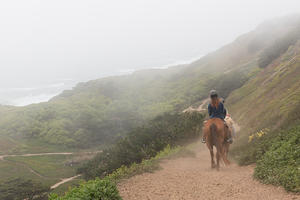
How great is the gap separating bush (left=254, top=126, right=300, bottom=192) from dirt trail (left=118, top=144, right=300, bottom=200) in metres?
0.28

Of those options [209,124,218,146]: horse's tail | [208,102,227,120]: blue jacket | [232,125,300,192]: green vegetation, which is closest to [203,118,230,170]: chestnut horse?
[209,124,218,146]: horse's tail

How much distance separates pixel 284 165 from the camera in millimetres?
9977

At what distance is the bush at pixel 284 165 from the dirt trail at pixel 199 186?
0.93 ft

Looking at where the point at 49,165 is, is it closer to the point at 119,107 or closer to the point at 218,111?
the point at 119,107

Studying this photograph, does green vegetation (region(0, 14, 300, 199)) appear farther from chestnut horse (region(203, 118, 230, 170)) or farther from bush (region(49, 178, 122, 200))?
bush (region(49, 178, 122, 200))

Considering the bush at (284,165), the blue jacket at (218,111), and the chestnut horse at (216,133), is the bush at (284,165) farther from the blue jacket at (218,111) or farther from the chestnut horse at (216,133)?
the blue jacket at (218,111)

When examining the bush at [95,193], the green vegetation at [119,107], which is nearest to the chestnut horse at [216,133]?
the bush at [95,193]

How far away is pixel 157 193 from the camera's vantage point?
9.45 metres

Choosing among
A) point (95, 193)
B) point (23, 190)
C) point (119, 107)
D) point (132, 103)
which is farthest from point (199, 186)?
point (132, 103)

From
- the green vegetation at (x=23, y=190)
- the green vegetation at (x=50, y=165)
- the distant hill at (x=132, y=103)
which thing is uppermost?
the distant hill at (x=132, y=103)

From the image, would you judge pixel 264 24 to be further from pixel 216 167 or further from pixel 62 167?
pixel 216 167

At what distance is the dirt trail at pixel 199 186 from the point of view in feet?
28.4

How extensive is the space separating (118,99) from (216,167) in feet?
498

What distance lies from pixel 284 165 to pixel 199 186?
3.17m
